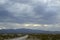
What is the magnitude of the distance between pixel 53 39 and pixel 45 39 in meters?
0.95

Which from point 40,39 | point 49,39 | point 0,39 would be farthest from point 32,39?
point 0,39

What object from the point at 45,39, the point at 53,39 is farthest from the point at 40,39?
the point at 53,39

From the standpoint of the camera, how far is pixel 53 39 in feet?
47.8

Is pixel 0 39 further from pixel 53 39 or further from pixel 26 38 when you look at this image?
pixel 53 39

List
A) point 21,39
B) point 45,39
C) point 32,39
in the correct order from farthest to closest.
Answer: point 45,39, point 32,39, point 21,39

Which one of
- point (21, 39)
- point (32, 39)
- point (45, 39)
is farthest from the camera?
point (45, 39)

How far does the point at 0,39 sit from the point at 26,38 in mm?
3234

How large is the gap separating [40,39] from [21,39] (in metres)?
2.48

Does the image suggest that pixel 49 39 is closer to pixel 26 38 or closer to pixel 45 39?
pixel 45 39

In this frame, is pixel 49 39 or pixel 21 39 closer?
pixel 21 39

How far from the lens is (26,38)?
40.2 feet

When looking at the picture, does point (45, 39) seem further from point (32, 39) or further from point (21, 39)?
point (21, 39)

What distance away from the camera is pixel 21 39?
11758 mm

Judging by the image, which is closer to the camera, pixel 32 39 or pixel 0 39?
pixel 32 39
